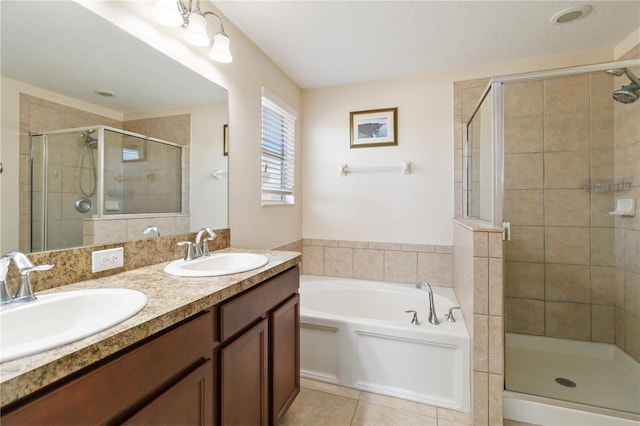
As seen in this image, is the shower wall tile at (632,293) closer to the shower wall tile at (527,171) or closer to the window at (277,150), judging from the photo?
the shower wall tile at (527,171)

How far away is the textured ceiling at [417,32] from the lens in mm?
1694

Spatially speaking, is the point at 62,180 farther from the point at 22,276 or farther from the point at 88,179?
the point at 22,276

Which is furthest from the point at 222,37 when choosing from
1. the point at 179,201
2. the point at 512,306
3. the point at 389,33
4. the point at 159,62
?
the point at 512,306

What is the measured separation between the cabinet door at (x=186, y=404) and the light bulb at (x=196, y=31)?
1455 millimetres

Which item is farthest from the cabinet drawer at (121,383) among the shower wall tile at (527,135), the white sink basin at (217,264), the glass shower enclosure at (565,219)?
the shower wall tile at (527,135)

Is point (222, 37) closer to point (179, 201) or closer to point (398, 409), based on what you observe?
point (179, 201)

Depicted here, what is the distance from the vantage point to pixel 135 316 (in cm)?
71

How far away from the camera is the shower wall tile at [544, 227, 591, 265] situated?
211 centimetres

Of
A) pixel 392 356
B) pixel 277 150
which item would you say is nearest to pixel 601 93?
pixel 392 356

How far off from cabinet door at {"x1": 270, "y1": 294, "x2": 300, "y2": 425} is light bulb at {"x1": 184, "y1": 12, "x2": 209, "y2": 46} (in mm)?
1383

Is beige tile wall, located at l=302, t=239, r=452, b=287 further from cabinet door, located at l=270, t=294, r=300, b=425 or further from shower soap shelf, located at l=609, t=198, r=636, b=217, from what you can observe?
cabinet door, located at l=270, t=294, r=300, b=425

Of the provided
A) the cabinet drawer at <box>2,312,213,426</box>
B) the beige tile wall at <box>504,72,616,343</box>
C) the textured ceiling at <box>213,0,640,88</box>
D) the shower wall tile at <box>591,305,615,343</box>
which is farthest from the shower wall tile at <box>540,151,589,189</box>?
the cabinet drawer at <box>2,312,213,426</box>

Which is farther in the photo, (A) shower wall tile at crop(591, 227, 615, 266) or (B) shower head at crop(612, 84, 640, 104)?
(A) shower wall tile at crop(591, 227, 615, 266)

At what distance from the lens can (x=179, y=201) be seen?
153cm
